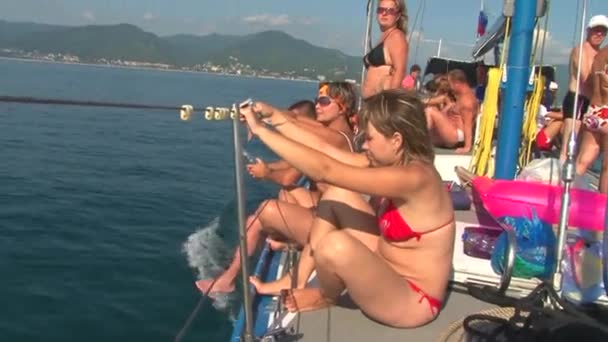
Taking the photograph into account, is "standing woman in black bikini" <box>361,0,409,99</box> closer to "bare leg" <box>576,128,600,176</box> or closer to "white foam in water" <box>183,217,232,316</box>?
"bare leg" <box>576,128,600,176</box>

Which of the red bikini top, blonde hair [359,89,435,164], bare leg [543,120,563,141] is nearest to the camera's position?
blonde hair [359,89,435,164]

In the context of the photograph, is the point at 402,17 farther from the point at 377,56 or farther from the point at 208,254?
the point at 208,254

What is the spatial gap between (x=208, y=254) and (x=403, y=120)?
4787 millimetres

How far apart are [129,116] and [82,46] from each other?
107575 millimetres

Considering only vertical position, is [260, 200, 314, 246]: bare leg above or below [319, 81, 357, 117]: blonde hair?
below

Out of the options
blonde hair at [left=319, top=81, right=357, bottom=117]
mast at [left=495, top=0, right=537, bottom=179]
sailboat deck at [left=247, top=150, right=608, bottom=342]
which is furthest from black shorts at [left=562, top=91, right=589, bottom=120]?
sailboat deck at [left=247, top=150, right=608, bottom=342]

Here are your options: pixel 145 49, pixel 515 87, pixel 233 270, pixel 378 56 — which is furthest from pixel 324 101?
pixel 145 49

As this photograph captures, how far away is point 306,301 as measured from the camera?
3.53 m

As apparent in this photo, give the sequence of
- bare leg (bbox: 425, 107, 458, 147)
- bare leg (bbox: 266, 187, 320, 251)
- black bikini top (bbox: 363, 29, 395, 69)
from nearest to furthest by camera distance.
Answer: bare leg (bbox: 266, 187, 320, 251), black bikini top (bbox: 363, 29, 395, 69), bare leg (bbox: 425, 107, 458, 147)

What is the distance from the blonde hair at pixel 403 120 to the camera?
299 centimetres

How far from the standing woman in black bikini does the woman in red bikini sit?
8.26 ft

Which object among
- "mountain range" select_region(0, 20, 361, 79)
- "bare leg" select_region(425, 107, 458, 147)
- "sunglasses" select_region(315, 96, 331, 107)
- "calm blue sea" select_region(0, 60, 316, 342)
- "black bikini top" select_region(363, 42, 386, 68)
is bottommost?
"calm blue sea" select_region(0, 60, 316, 342)

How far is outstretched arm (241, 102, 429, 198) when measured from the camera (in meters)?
2.76

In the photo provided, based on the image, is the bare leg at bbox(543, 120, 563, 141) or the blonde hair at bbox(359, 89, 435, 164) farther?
the bare leg at bbox(543, 120, 563, 141)
